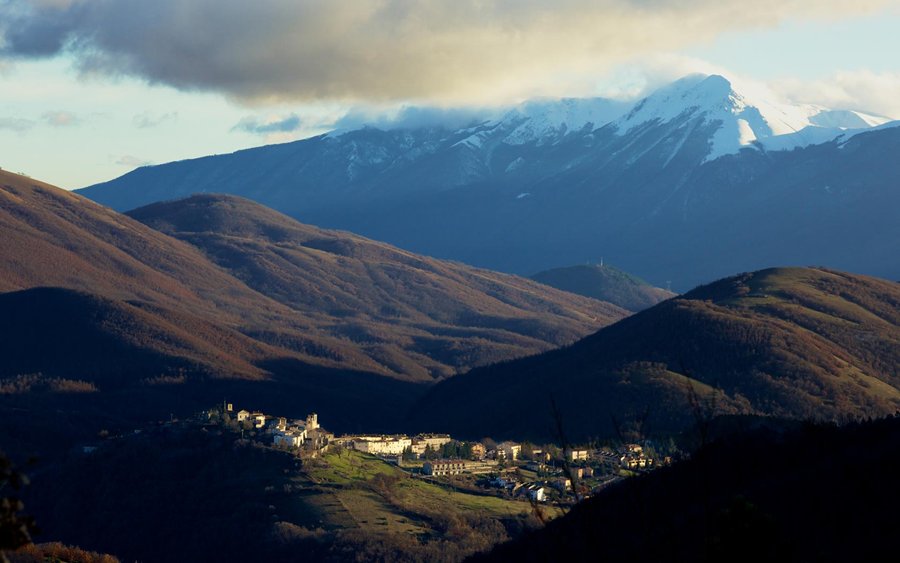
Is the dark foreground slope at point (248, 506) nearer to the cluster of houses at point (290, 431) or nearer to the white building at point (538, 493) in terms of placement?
the white building at point (538, 493)

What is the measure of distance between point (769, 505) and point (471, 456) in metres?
77.2

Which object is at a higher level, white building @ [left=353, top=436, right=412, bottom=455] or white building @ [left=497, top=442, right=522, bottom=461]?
white building @ [left=353, top=436, right=412, bottom=455]

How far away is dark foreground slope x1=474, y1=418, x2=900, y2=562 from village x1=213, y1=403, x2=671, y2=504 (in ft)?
91.4

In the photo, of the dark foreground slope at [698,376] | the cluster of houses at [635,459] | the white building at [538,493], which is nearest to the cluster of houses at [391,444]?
the dark foreground slope at [698,376]

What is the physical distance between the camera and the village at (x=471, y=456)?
11988 centimetres

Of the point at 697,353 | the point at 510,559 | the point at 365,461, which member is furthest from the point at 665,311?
the point at 510,559

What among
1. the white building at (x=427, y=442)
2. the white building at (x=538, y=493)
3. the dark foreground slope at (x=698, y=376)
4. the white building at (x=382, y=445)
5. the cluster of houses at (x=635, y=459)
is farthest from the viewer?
the dark foreground slope at (x=698, y=376)

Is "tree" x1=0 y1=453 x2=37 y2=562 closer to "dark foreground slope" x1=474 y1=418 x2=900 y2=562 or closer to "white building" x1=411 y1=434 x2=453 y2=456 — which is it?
"dark foreground slope" x1=474 y1=418 x2=900 y2=562

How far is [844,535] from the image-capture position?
177 feet

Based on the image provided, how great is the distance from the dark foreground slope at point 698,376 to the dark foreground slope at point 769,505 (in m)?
63.6

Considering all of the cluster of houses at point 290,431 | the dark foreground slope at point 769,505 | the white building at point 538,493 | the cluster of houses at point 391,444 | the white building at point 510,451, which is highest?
the dark foreground slope at point 769,505

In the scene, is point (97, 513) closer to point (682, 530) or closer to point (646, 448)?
point (646, 448)

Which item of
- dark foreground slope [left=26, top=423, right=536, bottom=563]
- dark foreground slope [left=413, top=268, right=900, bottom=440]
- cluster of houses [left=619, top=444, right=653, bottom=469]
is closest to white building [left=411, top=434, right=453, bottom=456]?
dark foreground slope [left=413, top=268, right=900, bottom=440]

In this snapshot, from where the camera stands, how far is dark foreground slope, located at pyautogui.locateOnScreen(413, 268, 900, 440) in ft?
510
